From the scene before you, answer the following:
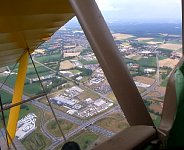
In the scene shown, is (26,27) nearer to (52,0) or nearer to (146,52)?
(52,0)

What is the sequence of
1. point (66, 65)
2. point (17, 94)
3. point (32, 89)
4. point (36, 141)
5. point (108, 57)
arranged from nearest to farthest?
point (108, 57)
point (17, 94)
point (36, 141)
point (32, 89)
point (66, 65)

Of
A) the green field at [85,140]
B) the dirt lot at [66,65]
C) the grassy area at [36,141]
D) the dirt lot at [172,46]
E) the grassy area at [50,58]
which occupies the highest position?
the dirt lot at [172,46]

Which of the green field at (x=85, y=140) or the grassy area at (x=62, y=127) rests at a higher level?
the green field at (x=85, y=140)

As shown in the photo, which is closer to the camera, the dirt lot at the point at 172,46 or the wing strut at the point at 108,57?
the wing strut at the point at 108,57

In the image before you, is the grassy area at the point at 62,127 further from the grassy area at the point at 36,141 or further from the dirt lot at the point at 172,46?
the dirt lot at the point at 172,46

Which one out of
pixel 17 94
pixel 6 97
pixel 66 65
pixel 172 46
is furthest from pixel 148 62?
pixel 66 65

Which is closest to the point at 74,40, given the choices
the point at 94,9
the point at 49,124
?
the point at 49,124

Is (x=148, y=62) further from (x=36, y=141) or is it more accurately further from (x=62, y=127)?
(x=36, y=141)

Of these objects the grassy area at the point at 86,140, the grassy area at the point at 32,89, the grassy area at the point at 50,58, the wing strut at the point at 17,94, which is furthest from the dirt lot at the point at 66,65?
the grassy area at the point at 86,140

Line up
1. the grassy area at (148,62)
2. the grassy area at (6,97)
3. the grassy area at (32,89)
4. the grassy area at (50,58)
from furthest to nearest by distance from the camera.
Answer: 1. the grassy area at (50,58)
2. the grassy area at (32,89)
3. the grassy area at (6,97)
4. the grassy area at (148,62)
